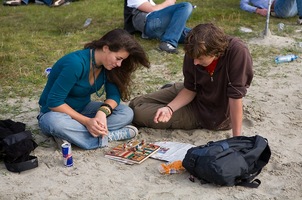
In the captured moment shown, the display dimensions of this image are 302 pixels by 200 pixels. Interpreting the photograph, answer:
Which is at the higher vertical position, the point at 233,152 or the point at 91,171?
the point at 233,152

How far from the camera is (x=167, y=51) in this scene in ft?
21.8

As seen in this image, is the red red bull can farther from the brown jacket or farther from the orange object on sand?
the brown jacket

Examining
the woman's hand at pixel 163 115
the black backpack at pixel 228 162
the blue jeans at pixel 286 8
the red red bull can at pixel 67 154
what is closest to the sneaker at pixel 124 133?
the woman's hand at pixel 163 115

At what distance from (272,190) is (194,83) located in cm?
119

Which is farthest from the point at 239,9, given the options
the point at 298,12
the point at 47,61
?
the point at 47,61

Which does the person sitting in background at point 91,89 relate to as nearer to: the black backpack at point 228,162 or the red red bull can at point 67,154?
the red red bull can at point 67,154

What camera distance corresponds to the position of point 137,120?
435cm

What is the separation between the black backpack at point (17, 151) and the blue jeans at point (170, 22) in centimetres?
352

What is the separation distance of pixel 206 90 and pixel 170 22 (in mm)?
3020

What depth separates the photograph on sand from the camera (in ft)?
10.8

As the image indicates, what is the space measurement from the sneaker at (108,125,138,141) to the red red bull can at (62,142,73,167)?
57 cm

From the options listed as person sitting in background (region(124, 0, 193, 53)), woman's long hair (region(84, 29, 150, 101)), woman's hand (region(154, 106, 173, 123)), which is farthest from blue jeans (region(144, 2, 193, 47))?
woman's hand (region(154, 106, 173, 123))

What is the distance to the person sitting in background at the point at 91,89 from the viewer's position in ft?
12.3

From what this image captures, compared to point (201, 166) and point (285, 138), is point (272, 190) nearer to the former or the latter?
point (201, 166)
